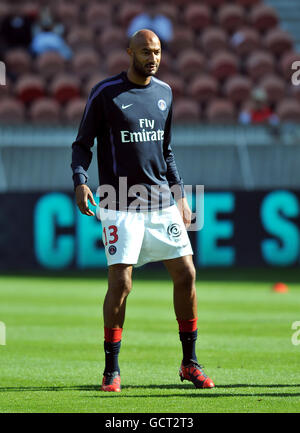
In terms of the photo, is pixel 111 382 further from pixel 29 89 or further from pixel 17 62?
pixel 17 62

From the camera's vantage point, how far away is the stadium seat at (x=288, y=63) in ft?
69.2

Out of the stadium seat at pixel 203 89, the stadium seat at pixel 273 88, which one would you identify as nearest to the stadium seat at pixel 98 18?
the stadium seat at pixel 203 89

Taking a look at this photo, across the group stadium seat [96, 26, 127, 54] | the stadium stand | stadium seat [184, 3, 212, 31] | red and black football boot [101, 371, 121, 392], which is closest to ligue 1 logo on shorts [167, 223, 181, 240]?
red and black football boot [101, 371, 121, 392]

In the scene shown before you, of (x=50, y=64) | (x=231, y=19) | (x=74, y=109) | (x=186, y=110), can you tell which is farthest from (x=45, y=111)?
(x=231, y=19)

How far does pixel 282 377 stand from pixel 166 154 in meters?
1.78

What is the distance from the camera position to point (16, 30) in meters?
A: 21.8

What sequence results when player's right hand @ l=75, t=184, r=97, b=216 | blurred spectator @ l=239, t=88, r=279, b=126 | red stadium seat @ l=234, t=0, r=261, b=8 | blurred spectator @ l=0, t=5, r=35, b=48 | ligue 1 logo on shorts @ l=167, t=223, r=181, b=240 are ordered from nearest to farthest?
player's right hand @ l=75, t=184, r=97, b=216
ligue 1 logo on shorts @ l=167, t=223, r=181, b=240
blurred spectator @ l=239, t=88, r=279, b=126
blurred spectator @ l=0, t=5, r=35, b=48
red stadium seat @ l=234, t=0, r=261, b=8

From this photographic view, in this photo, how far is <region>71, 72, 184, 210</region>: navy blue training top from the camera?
6223 millimetres

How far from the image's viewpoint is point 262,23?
76.6 ft

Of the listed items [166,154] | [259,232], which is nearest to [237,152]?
[259,232]

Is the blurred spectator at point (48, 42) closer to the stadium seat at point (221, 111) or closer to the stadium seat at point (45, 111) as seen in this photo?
the stadium seat at point (45, 111)

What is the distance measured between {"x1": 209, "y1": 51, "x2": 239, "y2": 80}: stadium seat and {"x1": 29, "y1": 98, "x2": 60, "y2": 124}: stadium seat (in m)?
3.91

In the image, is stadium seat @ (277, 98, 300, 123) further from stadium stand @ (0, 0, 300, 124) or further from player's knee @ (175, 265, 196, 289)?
player's knee @ (175, 265, 196, 289)

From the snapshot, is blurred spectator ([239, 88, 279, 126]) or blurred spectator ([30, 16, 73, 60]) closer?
blurred spectator ([239, 88, 279, 126])
